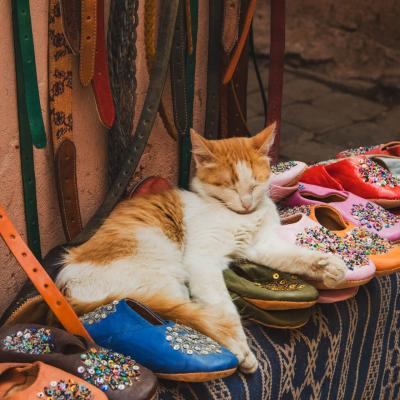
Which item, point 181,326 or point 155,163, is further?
point 155,163

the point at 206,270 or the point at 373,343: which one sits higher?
the point at 206,270

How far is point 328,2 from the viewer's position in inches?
175

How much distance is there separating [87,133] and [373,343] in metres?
0.88

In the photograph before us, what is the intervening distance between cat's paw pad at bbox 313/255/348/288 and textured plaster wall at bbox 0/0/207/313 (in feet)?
1.92

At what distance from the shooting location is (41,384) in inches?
41.3

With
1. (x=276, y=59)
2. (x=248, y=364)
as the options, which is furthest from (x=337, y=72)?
(x=248, y=364)

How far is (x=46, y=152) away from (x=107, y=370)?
1.89 ft

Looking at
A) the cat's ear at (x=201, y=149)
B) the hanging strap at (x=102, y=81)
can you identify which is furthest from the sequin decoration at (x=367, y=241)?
the hanging strap at (x=102, y=81)

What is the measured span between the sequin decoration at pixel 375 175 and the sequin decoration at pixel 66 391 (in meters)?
1.09

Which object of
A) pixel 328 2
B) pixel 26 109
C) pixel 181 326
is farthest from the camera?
pixel 328 2

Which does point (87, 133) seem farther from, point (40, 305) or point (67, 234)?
point (40, 305)

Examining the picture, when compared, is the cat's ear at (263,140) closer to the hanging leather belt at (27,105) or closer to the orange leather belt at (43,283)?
the hanging leather belt at (27,105)

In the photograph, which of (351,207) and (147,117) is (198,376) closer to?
(147,117)

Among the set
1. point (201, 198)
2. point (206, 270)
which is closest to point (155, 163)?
point (201, 198)
